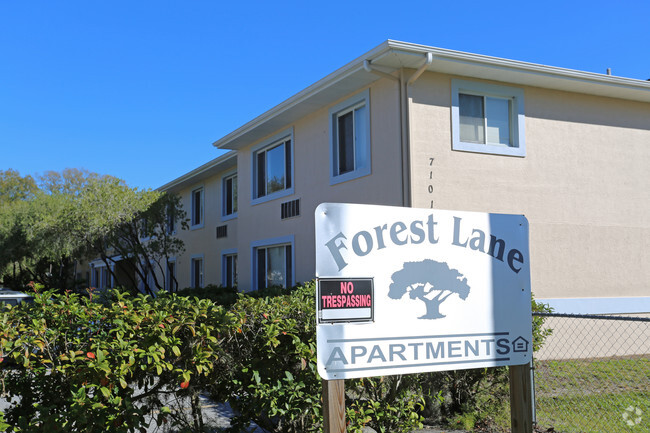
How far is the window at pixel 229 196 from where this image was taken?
64.2 ft

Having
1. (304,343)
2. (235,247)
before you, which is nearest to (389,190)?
(304,343)

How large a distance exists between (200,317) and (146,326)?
16.6 inches

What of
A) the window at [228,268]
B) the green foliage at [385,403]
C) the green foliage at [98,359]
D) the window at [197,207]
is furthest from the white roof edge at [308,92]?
the green foliage at [98,359]

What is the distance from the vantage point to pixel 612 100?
41.4 ft

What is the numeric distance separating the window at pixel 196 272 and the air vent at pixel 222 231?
2427mm

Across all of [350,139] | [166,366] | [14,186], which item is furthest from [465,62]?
[14,186]

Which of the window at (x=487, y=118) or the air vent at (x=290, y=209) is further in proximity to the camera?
the air vent at (x=290, y=209)

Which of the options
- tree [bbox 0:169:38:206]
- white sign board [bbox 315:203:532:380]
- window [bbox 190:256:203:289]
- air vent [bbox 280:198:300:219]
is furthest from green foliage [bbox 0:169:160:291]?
tree [bbox 0:169:38:206]

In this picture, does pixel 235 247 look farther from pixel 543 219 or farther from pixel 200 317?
pixel 200 317

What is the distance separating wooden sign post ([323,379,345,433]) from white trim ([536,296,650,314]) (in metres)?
8.55

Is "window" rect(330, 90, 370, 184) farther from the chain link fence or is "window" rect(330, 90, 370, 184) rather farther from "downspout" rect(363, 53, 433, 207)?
the chain link fence

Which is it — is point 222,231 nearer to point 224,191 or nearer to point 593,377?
point 224,191

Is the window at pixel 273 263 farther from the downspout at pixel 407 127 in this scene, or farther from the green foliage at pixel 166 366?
the green foliage at pixel 166 366

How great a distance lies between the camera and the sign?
3.49m
